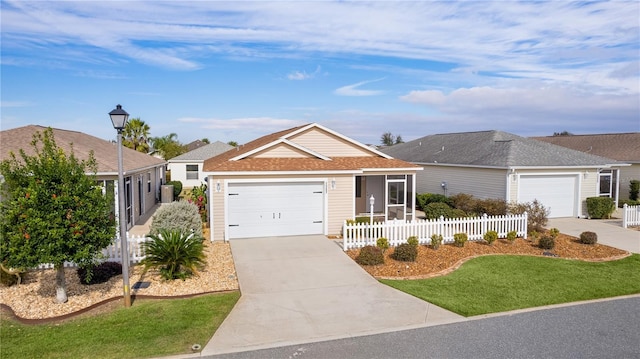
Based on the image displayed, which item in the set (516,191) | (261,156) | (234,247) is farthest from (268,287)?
(516,191)

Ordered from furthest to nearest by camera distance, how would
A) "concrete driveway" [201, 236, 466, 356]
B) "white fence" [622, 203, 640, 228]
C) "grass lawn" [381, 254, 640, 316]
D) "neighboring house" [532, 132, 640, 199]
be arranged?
"neighboring house" [532, 132, 640, 199], "white fence" [622, 203, 640, 228], "grass lawn" [381, 254, 640, 316], "concrete driveway" [201, 236, 466, 356]

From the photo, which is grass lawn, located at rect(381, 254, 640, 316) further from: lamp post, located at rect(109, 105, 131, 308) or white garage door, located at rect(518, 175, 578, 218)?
white garage door, located at rect(518, 175, 578, 218)

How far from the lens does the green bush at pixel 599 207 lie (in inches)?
798

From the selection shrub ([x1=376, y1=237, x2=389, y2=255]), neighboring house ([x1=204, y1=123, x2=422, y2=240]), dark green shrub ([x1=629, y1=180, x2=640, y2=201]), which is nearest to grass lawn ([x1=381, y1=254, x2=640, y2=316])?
shrub ([x1=376, y1=237, x2=389, y2=255])

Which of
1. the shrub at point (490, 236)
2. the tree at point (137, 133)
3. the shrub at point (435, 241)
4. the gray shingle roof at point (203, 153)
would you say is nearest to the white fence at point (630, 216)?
the shrub at point (490, 236)

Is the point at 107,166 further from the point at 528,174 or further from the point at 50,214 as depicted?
the point at 528,174

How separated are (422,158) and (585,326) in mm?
20384

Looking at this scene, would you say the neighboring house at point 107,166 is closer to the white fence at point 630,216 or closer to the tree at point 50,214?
the tree at point 50,214

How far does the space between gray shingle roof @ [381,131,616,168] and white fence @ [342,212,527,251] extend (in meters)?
4.88

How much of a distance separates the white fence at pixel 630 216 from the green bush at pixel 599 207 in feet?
6.18

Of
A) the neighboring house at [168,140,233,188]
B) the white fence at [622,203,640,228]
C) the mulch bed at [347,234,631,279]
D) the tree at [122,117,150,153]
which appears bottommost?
the mulch bed at [347,234,631,279]

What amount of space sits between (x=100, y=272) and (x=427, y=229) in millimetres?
10232

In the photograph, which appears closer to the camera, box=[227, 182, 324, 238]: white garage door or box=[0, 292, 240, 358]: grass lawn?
box=[0, 292, 240, 358]: grass lawn

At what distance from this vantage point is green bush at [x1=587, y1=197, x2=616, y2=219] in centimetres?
2027
